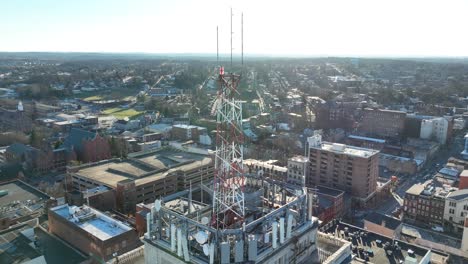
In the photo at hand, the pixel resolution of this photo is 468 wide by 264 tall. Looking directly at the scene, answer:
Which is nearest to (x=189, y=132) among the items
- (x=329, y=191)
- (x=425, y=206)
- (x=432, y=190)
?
(x=329, y=191)

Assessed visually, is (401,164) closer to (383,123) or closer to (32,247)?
(383,123)

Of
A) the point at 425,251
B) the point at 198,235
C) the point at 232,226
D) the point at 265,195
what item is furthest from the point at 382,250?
the point at 198,235

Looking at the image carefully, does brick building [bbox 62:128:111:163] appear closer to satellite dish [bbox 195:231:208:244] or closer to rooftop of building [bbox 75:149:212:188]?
rooftop of building [bbox 75:149:212:188]

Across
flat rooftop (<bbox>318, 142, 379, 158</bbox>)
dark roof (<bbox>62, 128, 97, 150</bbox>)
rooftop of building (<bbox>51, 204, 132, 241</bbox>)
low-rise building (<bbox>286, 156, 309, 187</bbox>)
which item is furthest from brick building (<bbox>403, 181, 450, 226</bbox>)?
dark roof (<bbox>62, 128, 97, 150</bbox>)

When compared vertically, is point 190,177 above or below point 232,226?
below

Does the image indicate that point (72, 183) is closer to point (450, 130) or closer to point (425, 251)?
point (425, 251)

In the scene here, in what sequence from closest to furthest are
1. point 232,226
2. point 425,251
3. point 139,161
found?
1. point 232,226
2. point 425,251
3. point 139,161

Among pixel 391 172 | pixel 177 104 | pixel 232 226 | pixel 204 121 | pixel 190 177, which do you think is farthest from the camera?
pixel 177 104
